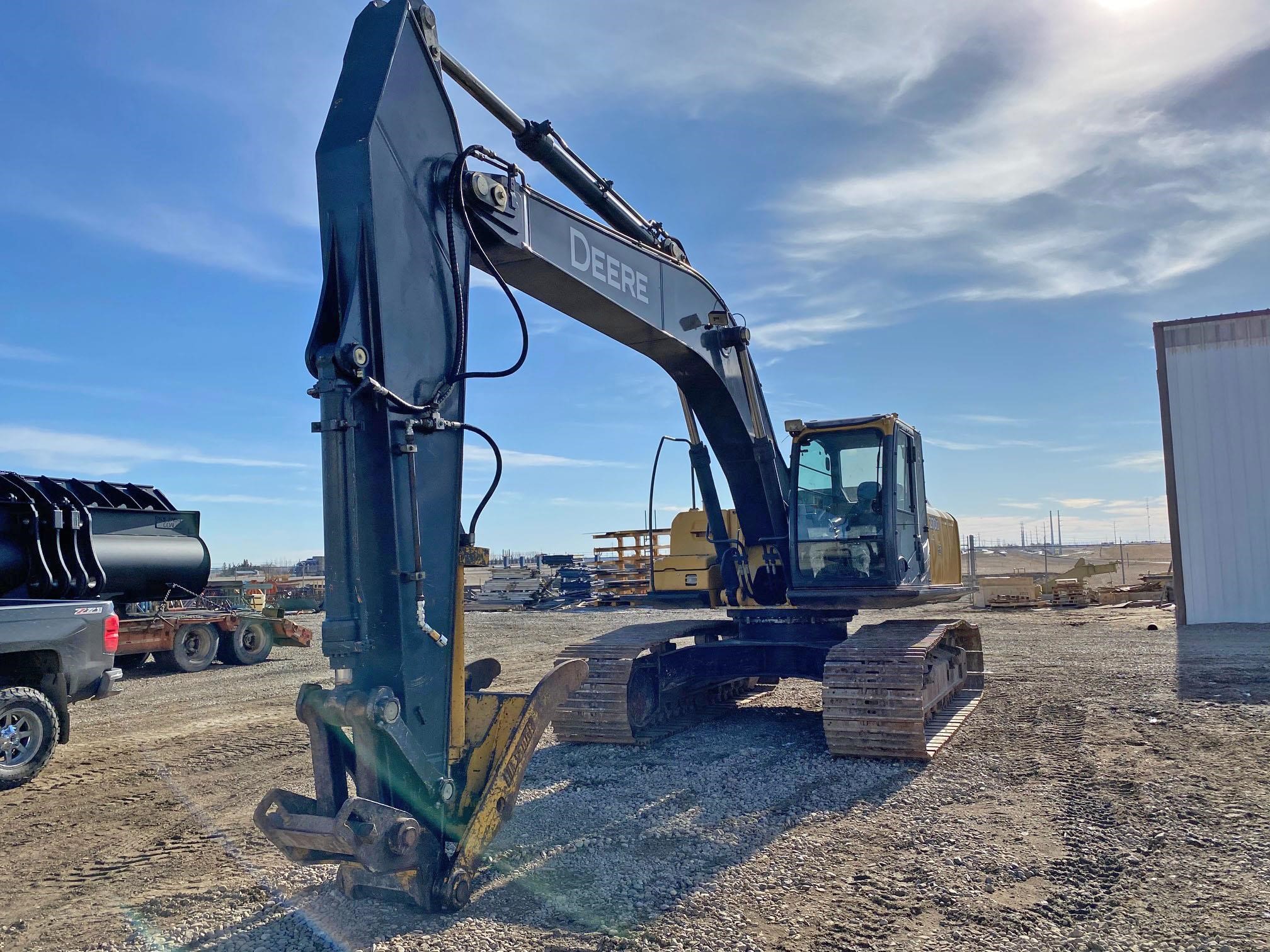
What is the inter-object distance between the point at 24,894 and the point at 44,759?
10.6 feet

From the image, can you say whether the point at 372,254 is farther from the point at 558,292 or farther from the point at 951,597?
the point at 951,597

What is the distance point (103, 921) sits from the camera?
476 centimetres

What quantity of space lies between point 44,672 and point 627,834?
553cm

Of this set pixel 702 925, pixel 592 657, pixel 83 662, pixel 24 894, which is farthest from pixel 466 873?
pixel 83 662

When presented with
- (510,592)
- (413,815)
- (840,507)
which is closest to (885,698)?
(840,507)

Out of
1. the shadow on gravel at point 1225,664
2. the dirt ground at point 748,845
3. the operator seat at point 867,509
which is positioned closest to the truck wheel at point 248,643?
the dirt ground at point 748,845

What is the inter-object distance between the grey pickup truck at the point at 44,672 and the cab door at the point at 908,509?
7.14m

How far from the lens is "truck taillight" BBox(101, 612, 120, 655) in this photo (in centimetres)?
875

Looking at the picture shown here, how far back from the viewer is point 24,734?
8055 mm

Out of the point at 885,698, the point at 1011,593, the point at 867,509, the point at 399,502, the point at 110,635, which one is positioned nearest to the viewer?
the point at 399,502

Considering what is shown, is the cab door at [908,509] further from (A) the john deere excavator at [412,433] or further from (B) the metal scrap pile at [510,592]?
(B) the metal scrap pile at [510,592]

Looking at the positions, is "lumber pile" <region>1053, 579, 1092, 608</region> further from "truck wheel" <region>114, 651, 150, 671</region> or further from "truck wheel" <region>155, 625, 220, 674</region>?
"truck wheel" <region>114, 651, 150, 671</region>

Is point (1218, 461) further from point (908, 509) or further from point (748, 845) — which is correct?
point (748, 845)

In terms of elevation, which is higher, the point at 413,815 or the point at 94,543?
the point at 94,543
